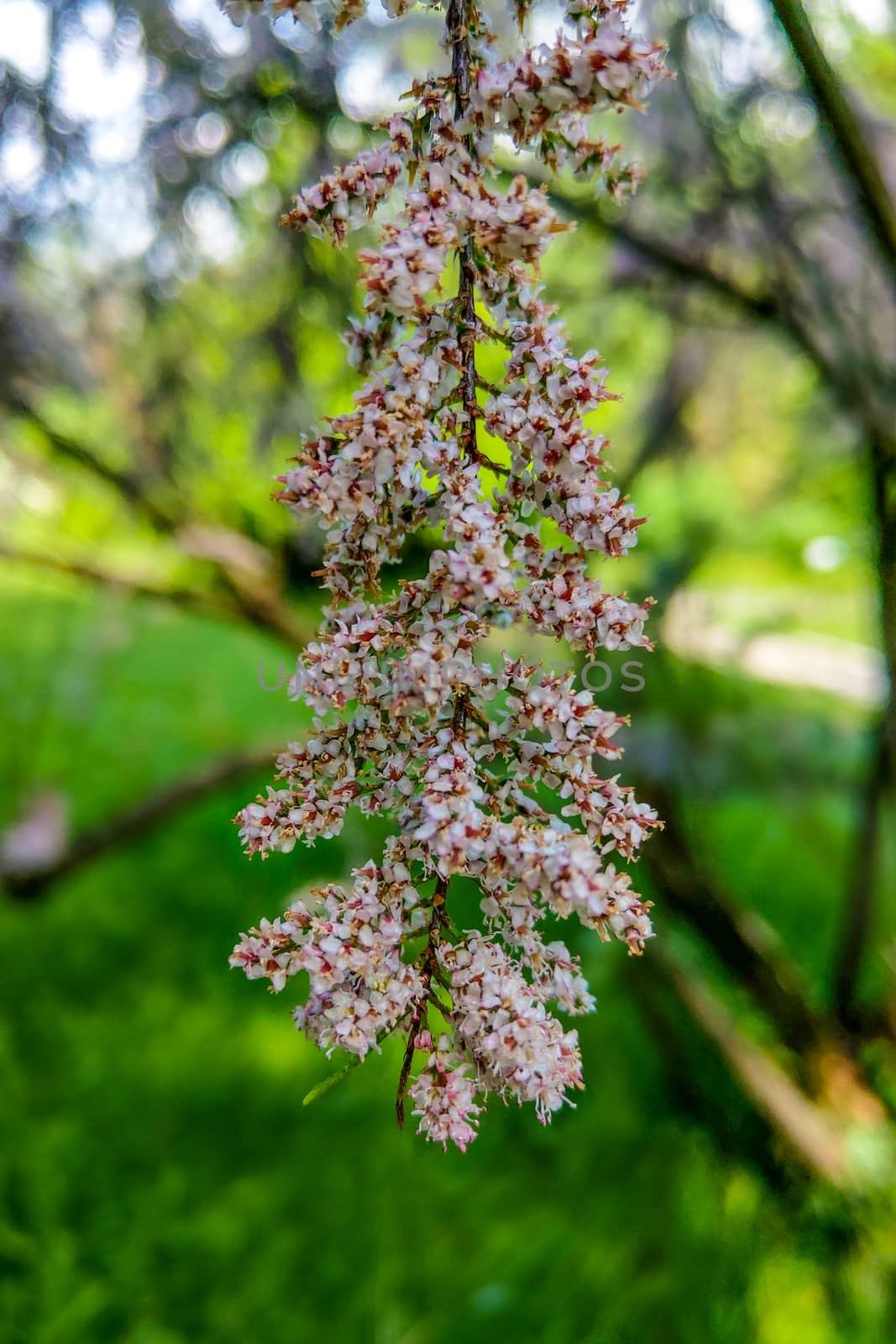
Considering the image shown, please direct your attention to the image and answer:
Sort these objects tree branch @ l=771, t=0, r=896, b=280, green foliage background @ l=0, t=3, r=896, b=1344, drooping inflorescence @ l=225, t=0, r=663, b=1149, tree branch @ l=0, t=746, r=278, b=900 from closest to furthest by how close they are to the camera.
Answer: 1. drooping inflorescence @ l=225, t=0, r=663, b=1149
2. tree branch @ l=771, t=0, r=896, b=280
3. green foliage background @ l=0, t=3, r=896, b=1344
4. tree branch @ l=0, t=746, r=278, b=900

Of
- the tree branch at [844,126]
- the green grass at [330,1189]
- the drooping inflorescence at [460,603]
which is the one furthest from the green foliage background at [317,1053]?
the drooping inflorescence at [460,603]

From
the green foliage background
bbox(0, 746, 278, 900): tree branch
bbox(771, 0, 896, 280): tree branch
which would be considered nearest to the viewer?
bbox(771, 0, 896, 280): tree branch

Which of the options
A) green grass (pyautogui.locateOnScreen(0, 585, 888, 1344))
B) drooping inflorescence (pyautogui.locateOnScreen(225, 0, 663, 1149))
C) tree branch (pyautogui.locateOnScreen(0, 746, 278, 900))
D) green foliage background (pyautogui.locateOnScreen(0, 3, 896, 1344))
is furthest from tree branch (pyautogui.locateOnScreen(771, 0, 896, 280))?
tree branch (pyautogui.locateOnScreen(0, 746, 278, 900))

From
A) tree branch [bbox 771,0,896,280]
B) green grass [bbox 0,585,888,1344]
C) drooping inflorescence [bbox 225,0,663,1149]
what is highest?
tree branch [bbox 771,0,896,280]

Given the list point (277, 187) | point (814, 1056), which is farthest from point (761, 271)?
point (814, 1056)

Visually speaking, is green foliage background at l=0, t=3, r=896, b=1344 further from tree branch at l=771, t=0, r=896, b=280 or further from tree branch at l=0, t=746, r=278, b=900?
tree branch at l=771, t=0, r=896, b=280

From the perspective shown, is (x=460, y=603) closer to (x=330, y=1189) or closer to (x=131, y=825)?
(x=330, y=1189)

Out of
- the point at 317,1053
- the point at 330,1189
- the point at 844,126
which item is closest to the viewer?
the point at 844,126

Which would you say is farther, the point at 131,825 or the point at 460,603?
the point at 131,825

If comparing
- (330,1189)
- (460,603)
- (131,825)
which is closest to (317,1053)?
(330,1189)
